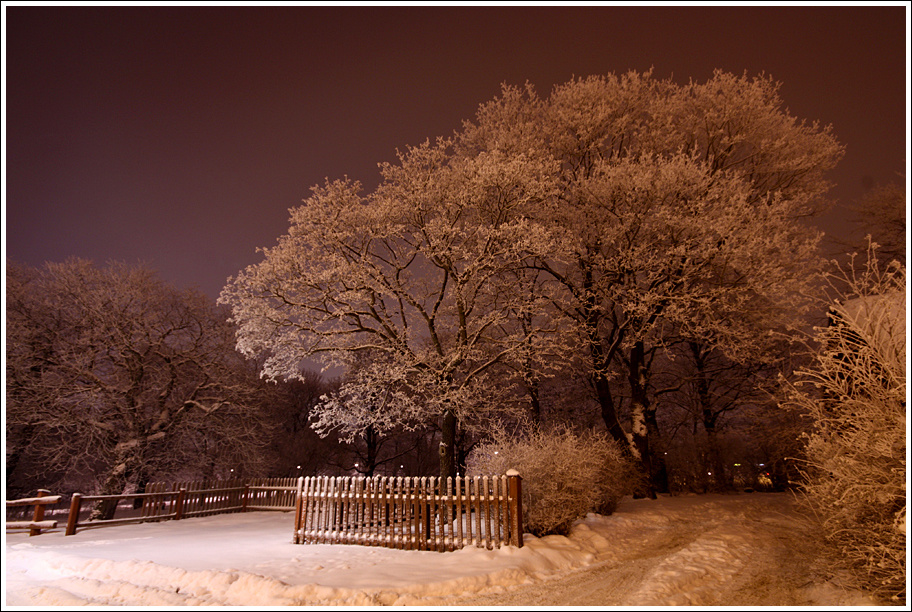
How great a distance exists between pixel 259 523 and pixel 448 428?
7.42m

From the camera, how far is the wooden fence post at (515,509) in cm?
869

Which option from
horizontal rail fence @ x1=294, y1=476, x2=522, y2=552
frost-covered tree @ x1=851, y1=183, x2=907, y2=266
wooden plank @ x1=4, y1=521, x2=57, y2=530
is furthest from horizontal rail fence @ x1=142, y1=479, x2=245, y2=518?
frost-covered tree @ x1=851, y1=183, x2=907, y2=266

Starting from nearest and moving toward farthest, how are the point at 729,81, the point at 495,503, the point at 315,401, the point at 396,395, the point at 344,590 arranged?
the point at 344,590, the point at 495,503, the point at 396,395, the point at 729,81, the point at 315,401

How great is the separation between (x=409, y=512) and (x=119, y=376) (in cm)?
1775

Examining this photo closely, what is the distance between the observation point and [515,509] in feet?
29.0

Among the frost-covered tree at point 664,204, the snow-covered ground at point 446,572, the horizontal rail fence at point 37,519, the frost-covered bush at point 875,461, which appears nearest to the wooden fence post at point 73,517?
the horizontal rail fence at point 37,519

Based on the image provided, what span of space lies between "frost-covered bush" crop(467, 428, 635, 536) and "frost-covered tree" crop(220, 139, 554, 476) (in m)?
1.51

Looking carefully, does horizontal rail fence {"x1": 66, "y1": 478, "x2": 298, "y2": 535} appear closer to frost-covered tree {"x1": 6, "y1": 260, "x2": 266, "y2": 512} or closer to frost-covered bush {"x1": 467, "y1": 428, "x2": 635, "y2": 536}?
frost-covered tree {"x1": 6, "y1": 260, "x2": 266, "y2": 512}

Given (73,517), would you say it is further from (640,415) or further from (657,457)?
(657,457)

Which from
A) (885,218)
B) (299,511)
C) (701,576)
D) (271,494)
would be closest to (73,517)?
(299,511)

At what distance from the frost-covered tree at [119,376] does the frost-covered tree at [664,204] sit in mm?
14700

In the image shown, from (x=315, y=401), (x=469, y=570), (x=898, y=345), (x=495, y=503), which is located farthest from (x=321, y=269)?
(x=315, y=401)

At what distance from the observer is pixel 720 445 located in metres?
20.6

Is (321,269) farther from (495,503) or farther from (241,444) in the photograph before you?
(241,444)
